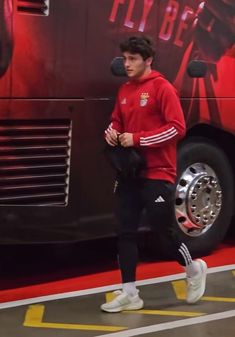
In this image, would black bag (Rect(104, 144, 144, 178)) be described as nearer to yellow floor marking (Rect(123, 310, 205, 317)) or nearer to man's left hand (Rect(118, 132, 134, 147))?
man's left hand (Rect(118, 132, 134, 147))

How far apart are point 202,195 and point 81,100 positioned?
59.5 inches

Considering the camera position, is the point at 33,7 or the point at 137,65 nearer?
the point at 137,65

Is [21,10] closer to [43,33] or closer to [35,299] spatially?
[43,33]

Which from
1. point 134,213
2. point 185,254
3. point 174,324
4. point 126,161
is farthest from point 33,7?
point 174,324

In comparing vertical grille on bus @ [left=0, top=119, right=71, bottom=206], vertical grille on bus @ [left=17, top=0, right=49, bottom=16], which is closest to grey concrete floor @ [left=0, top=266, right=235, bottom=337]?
vertical grille on bus @ [left=0, top=119, right=71, bottom=206]

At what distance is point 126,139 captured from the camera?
5504 millimetres

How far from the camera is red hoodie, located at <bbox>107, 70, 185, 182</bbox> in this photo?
5.45 m

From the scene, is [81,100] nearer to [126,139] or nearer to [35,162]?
[35,162]

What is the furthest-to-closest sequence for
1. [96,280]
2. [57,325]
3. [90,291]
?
[96,280] < [90,291] < [57,325]

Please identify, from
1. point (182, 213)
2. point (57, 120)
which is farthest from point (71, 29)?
point (182, 213)

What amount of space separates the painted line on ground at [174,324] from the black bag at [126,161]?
1.02 m

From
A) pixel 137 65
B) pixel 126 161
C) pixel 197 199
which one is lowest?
pixel 197 199

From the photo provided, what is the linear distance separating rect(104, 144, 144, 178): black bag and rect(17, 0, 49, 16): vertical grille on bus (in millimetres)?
1147

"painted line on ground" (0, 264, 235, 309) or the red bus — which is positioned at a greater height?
the red bus
